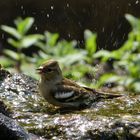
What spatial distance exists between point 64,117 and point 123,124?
21.4 inches

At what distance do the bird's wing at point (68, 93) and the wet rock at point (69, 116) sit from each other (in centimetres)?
13

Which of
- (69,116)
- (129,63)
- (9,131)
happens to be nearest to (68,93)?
(69,116)

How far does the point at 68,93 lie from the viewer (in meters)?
6.62

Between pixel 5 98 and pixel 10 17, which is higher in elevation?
pixel 10 17

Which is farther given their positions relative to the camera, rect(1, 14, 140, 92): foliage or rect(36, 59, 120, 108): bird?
rect(1, 14, 140, 92): foliage

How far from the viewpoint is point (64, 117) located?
5.66 m

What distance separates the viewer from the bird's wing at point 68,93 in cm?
651

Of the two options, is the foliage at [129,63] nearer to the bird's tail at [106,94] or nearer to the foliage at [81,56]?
the foliage at [81,56]


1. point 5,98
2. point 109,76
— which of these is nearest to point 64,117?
point 5,98

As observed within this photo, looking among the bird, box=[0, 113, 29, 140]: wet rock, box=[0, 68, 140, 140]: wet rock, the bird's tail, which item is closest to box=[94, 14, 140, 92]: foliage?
the bird's tail

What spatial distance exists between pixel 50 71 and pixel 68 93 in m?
0.29

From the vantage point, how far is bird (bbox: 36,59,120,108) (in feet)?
21.3

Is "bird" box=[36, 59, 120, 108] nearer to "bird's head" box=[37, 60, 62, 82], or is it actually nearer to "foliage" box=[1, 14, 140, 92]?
"bird's head" box=[37, 60, 62, 82]

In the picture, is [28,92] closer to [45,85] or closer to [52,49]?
→ [45,85]
